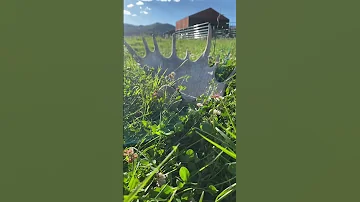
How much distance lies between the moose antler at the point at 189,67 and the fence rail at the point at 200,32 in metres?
0.02

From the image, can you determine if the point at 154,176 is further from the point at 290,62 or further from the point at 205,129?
the point at 290,62

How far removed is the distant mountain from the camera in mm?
1285

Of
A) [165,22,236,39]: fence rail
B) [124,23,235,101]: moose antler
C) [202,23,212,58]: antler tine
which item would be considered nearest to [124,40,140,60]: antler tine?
[124,23,235,101]: moose antler

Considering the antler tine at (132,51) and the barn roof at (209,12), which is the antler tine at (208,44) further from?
the antler tine at (132,51)

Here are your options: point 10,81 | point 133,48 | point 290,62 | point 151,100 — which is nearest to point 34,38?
point 10,81

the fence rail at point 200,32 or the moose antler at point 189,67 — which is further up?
the fence rail at point 200,32

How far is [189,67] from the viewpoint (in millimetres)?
1448

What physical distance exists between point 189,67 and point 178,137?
0.98 ft

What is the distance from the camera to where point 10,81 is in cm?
101

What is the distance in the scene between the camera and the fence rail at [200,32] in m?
1.40

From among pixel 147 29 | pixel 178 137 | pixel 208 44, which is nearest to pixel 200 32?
pixel 208 44

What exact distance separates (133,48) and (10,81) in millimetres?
467

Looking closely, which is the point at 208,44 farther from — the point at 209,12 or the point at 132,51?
the point at 132,51

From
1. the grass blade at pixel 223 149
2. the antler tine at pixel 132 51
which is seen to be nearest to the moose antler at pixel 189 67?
the antler tine at pixel 132 51
